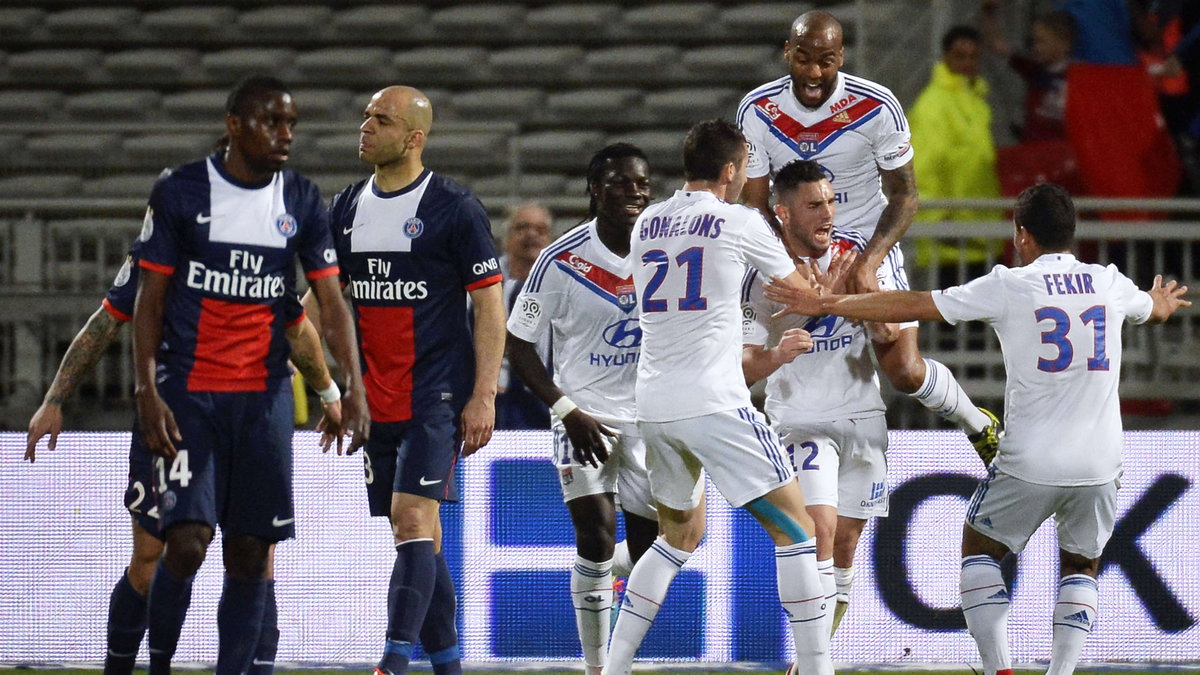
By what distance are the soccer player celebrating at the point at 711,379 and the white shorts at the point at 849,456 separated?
603 millimetres

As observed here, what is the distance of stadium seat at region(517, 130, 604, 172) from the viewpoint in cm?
1230

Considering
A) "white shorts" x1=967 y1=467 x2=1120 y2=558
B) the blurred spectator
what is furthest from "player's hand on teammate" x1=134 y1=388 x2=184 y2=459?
the blurred spectator

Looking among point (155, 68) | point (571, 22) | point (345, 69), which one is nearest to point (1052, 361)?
point (571, 22)

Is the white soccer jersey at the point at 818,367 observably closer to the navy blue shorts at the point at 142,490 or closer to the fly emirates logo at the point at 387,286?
the fly emirates logo at the point at 387,286

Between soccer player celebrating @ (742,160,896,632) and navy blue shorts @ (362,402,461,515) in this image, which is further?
soccer player celebrating @ (742,160,896,632)

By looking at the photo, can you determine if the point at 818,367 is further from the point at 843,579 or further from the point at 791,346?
the point at 843,579

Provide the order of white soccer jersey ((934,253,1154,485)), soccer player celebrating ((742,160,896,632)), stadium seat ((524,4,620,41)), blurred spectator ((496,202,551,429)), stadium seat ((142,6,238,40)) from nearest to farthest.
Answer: white soccer jersey ((934,253,1154,485)), soccer player celebrating ((742,160,896,632)), blurred spectator ((496,202,551,429)), stadium seat ((524,4,620,41)), stadium seat ((142,6,238,40))

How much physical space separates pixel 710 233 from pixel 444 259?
928mm

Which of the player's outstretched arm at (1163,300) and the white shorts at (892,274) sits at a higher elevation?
the white shorts at (892,274)

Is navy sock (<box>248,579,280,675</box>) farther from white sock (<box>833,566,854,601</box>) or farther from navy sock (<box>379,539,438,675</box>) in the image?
white sock (<box>833,566,854,601</box>)

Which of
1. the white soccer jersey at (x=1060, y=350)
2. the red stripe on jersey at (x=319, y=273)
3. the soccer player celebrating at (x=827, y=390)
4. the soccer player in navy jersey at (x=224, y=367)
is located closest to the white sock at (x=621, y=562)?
the soccer player celebrating at (x=827, y=390)

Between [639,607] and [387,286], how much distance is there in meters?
1.38

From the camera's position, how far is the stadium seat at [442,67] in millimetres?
13164

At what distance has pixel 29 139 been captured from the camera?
504 inches
